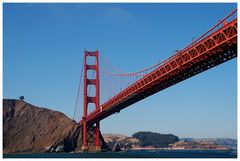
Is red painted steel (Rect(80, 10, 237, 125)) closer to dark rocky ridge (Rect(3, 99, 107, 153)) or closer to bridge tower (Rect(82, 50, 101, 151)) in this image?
bridge tower (Rect(82, 50, 101, 151))

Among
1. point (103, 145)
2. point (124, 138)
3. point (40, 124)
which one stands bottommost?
point (103, 145)

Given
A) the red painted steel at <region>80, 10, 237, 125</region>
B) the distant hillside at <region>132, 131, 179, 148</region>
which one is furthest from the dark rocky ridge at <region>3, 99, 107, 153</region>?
the distant hillside at <region>132, 131, 179, 148</region>

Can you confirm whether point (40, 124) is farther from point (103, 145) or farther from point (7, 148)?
point (103, 145)

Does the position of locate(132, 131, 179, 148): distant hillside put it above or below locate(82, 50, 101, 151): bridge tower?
above

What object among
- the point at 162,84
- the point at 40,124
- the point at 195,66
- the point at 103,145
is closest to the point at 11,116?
the point at 40,124

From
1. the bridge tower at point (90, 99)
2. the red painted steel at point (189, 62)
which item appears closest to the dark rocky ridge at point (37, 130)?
the bridge tower at point (90, 99)

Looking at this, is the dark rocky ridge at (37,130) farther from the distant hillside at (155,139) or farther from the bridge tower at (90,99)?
the distant hillside at (155,139)

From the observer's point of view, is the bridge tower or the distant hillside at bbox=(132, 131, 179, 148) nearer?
the bridge tower
